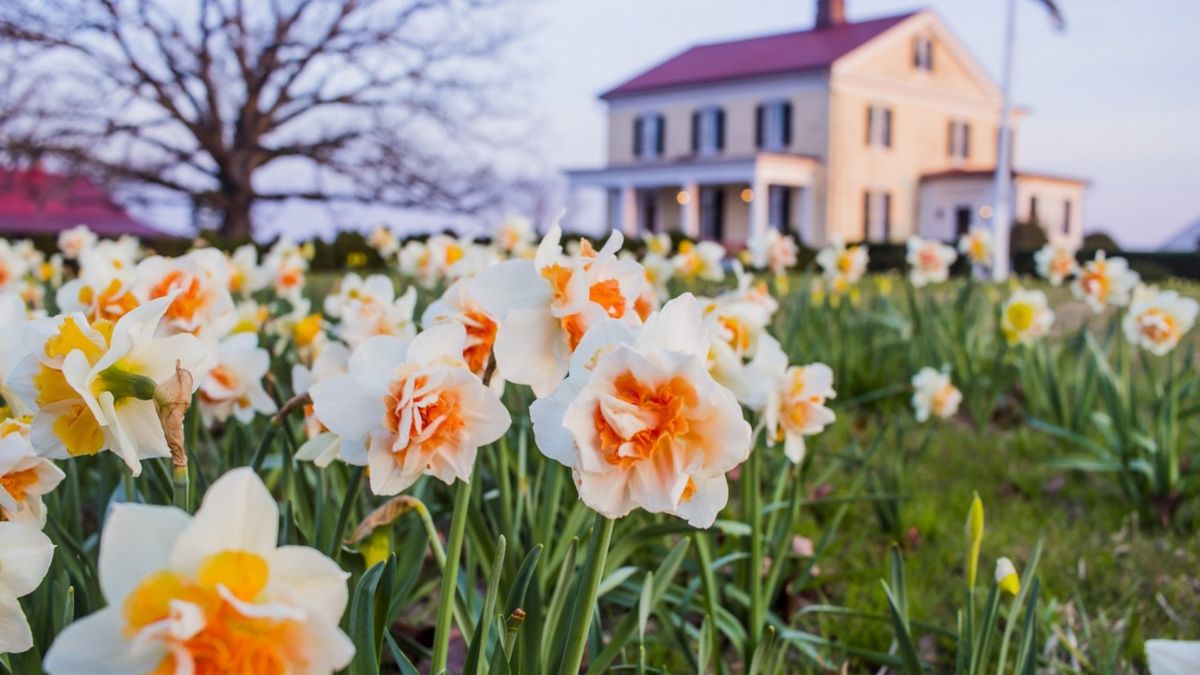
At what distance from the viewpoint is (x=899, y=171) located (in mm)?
28234

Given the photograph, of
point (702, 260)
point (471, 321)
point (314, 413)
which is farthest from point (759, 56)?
point (314, 413)

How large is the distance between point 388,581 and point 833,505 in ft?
6.77

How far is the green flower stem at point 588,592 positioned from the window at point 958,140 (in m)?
31.1

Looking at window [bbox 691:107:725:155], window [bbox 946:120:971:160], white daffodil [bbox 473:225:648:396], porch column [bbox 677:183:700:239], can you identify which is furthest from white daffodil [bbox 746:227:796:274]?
window [bbox 946:120:971:160]

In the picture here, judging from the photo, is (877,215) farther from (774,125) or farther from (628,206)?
(628,206)

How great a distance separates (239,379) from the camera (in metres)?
1.63

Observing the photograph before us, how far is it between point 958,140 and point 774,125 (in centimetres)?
658

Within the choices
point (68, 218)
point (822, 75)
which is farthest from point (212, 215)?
point (822, 75)

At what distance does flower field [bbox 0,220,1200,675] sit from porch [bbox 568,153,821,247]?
74.9 feet

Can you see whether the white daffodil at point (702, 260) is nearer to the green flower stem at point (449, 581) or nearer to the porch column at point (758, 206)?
the green flower stem at point (449, 581)

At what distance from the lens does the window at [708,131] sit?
2802cm

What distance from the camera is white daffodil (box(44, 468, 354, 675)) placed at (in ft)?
2.00

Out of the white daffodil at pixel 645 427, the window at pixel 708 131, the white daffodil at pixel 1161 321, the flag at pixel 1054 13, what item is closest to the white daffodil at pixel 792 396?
the white daffodil at pixel 645 427

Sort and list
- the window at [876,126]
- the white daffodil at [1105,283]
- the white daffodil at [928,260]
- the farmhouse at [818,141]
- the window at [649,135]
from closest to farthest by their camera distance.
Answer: the white daffodil at [1105,283], the white daffodil at [928,260], the farmhouse at [818,141], the window at [876,126], the window at [649,135]
